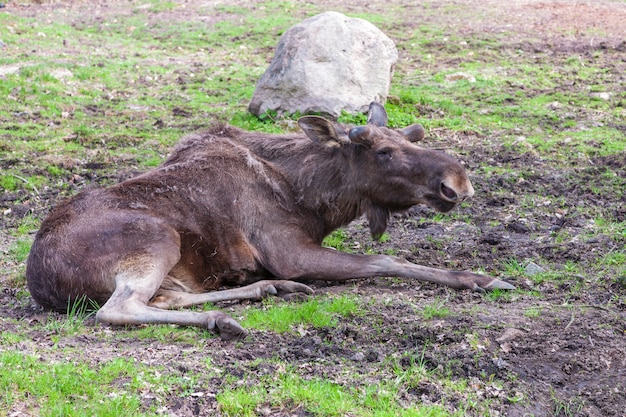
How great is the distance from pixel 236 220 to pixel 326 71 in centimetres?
504

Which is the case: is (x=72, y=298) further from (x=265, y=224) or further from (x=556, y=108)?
(x=556, y=108)

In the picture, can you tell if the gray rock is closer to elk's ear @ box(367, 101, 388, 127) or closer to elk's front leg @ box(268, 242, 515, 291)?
elk's ear @ box(367, 101, 388, 127)

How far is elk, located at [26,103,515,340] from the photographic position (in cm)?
643

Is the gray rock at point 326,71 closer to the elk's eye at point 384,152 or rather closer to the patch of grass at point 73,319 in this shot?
the elk's eye at point 384,152

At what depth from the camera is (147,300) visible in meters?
6.30

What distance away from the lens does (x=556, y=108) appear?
492 inches

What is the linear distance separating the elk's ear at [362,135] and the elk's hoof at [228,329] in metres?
2.20

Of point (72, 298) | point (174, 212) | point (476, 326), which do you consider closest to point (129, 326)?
point (72, 298)

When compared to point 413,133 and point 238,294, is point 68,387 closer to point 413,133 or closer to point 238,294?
point 238,294

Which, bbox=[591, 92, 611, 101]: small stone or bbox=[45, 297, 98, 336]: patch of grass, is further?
bbox=[591, 92, 611, 101]: small stone

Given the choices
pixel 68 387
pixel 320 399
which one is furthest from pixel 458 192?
pixel 68 387

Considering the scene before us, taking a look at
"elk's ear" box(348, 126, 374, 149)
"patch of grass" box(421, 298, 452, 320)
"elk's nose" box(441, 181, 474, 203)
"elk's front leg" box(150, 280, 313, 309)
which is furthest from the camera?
"elk's ear" box(348, 126, 374, 149)

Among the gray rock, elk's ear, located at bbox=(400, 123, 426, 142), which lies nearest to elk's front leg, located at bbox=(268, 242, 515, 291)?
elk's ear, located at bbox=(400, 123, 426, 142)

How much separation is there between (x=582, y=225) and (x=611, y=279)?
4.76ft
